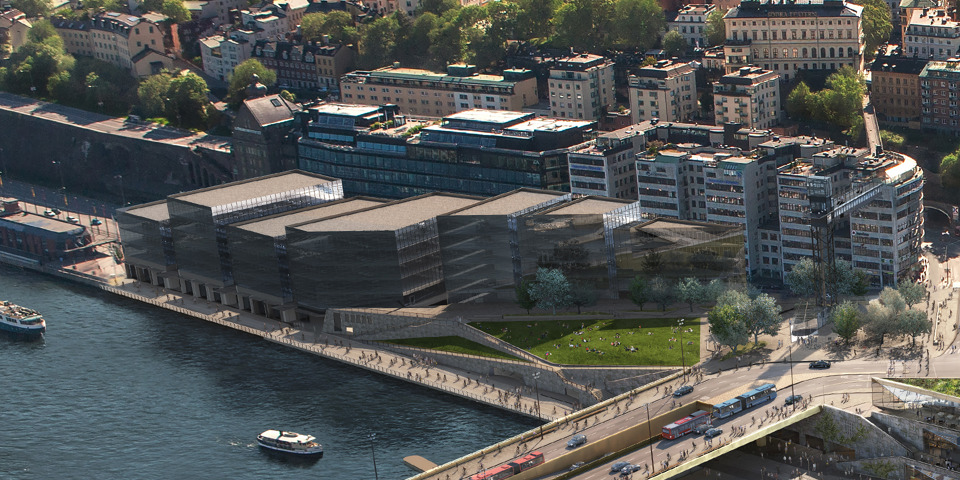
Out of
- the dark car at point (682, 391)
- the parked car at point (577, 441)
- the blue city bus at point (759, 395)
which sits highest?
the blue city bus at point (759, 395)

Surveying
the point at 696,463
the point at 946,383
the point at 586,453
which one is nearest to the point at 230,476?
the point at 586,453

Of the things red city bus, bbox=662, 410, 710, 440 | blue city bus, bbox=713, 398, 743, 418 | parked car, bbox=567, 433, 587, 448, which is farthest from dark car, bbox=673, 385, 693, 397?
parked car, bbox=567, 433, 587, 448

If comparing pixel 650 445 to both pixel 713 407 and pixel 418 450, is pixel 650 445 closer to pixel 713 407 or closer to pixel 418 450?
pixel 713 407

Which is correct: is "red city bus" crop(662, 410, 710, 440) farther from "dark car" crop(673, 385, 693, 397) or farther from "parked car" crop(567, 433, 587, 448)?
"parked car" crop(567, 433, 587, 448)

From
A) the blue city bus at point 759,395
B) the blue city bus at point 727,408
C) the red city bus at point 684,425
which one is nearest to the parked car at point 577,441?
the red city bus at point 684,425

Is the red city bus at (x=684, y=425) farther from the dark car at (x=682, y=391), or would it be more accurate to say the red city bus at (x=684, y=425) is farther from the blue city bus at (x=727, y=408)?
the dark car at (x=682, y=391)

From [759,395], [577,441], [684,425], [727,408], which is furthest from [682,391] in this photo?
[577,441]
